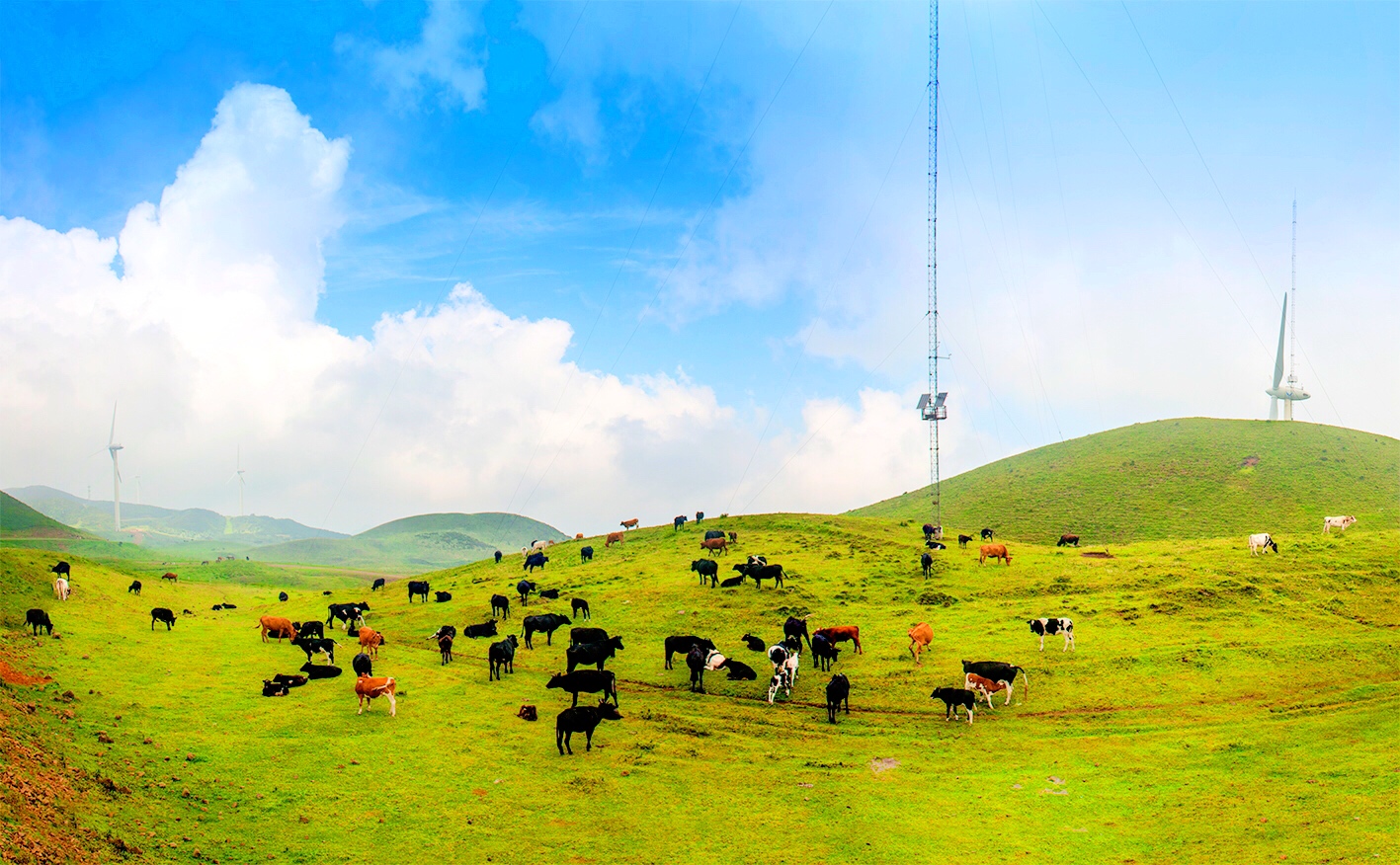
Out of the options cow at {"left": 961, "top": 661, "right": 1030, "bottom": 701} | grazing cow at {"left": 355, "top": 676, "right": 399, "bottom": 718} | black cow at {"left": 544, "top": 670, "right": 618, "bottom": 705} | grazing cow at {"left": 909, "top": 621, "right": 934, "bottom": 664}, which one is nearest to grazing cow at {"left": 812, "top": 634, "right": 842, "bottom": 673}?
grazing cow at {"left": 909, "top": 621, "right": 934, "bottom": 664}

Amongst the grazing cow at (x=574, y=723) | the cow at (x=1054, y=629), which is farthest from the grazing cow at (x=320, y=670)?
the cow at (x=1054, y=629)

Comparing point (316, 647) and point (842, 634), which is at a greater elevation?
point (842, 634)

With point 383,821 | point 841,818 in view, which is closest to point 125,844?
point 383,821

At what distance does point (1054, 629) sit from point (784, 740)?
1525 cm

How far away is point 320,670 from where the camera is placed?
1135 inches

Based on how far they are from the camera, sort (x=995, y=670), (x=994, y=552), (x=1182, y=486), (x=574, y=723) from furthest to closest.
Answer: (x=1182, y=486)
(x=994, y=552)
(x=995, y=670)
(x=574, y=723)

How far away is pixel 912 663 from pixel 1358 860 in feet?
53.1

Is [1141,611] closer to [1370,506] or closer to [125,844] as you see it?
[125,844]

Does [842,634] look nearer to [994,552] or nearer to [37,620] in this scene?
[994,552]

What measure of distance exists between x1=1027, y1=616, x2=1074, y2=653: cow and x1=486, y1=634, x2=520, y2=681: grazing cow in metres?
21.2

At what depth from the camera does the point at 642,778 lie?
65.9ft

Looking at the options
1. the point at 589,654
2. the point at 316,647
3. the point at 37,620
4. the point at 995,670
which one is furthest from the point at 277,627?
the point at 995,670

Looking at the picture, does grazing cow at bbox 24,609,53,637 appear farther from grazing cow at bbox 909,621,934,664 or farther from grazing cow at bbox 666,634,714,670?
grazing cow at bbox 909,621,934,664

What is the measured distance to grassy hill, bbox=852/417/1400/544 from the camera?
3295 inches
